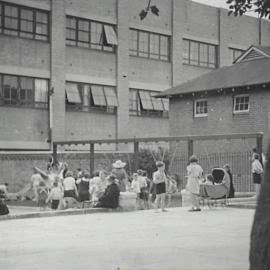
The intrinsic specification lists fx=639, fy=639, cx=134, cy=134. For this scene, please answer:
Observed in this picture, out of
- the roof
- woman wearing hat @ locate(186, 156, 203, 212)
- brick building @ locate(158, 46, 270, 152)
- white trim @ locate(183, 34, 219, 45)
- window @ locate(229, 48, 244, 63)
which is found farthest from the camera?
window @ locate(229, 48, 244, 63)

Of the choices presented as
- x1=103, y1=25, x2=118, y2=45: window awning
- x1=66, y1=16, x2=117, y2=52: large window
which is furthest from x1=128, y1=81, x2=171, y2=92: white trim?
x1=103, y1=25, x2=118, y2=45: window awning

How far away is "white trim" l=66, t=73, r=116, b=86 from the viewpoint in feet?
129

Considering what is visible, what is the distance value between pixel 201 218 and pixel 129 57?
2677 centimetres

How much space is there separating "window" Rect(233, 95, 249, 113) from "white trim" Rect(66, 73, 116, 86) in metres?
9.94

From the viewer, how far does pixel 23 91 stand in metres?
37.4

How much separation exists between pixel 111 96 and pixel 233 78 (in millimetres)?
9417

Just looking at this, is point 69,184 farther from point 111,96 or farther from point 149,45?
point 149,45

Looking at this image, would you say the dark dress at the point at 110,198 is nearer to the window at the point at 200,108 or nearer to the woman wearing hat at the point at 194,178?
the woman wearing hat at the point at 194,178

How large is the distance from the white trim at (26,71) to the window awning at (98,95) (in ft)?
11.4

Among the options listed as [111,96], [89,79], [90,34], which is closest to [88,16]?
[90,34]

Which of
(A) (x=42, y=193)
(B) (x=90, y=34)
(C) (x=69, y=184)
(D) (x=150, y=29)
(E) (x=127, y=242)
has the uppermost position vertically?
(D) (x=150, y=29)

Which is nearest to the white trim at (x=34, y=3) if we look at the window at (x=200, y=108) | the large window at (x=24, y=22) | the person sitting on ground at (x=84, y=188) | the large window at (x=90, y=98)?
the large window at (x=24, y=22)

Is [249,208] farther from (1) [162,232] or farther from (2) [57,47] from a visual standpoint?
(2) [57,47]

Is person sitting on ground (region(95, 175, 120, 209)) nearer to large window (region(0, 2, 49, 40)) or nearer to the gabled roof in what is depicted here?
the gabled roof
